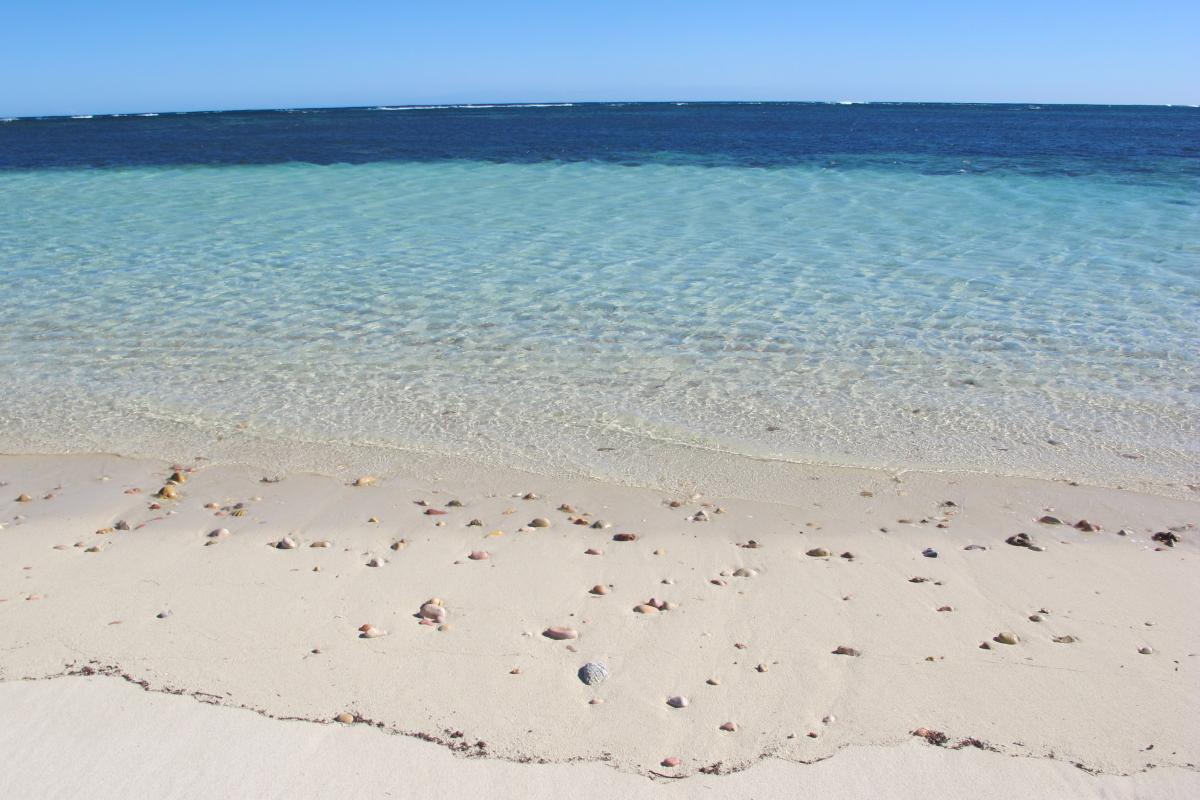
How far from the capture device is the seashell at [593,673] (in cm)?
320

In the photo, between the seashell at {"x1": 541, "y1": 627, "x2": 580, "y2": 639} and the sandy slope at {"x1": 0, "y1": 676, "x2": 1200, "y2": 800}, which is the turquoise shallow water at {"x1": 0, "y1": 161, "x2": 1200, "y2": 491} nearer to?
the seashell at {"x1": 541, "y1": 627, "x2": 580, "y2": 639}

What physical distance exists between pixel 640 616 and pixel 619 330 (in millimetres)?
4482

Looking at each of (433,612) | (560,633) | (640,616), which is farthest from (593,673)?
(433,612)

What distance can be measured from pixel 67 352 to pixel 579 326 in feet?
12.9

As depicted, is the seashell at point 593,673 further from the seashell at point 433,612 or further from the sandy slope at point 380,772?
the seashell at point 433,612

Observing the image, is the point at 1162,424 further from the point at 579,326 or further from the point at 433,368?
the point at 433,368

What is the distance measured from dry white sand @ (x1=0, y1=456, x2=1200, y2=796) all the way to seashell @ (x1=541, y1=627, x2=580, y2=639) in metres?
0.04

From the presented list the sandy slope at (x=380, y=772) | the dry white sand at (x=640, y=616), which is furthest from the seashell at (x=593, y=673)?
the sandy slope at (x=380, y=772)

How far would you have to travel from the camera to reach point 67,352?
24.2 feet

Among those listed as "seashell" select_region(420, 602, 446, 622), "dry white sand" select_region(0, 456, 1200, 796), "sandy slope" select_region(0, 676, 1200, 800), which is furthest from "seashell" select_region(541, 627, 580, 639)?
"sandy slope" select_region(0, 676, 1200, 800)

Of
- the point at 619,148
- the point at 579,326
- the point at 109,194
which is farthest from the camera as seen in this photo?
the point at 619,148

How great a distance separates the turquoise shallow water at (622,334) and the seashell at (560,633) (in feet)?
5.72

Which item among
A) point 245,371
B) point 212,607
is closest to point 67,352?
point 245,371

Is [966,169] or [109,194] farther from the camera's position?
[966,169]
